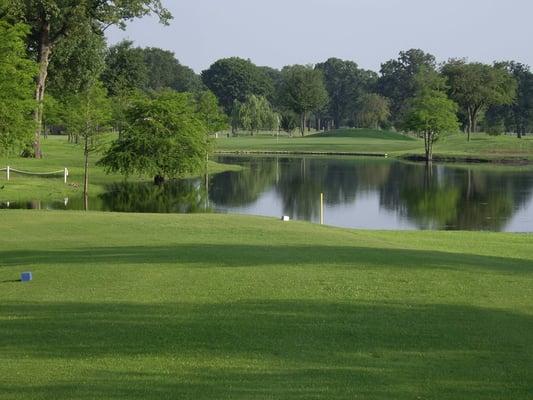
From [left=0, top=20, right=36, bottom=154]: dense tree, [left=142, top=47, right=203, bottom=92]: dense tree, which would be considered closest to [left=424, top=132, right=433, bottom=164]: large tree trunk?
[left=0, top=20, right=36, bottom=154]: dense tree

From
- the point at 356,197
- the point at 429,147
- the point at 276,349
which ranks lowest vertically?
the point at 356,197

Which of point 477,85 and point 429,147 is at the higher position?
point 477,85

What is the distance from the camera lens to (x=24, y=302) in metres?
10.8

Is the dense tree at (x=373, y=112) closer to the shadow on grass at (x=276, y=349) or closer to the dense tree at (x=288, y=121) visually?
the dense tree at (x=288, y=121)

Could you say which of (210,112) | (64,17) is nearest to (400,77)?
(210,112)

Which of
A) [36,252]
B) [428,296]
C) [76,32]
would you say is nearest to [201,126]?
[76,32]

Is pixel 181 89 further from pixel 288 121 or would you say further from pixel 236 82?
pixel 288 121

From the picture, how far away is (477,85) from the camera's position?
109 m

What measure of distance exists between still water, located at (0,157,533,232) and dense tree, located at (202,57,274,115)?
289 ft

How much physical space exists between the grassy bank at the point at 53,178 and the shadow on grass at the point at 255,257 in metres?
22.1

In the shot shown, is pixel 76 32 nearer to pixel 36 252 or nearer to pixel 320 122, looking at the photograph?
pixel 36 252

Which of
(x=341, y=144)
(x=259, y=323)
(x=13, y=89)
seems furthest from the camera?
(x=341, y=144)

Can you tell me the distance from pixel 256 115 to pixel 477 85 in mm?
38718

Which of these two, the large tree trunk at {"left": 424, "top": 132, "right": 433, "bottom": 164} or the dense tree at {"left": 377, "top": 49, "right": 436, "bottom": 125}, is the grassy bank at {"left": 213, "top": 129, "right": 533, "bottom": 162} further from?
the dense tree at {"left": 377, "top": 49, "right": 436, "bottom": 125}
